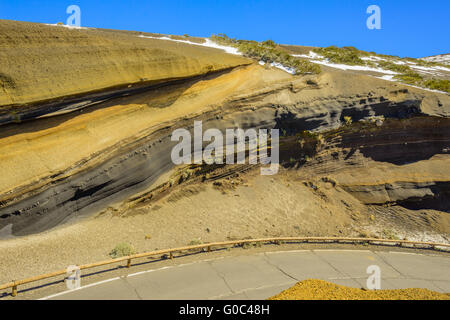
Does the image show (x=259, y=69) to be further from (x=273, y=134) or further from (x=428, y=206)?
(x=428, y=206)

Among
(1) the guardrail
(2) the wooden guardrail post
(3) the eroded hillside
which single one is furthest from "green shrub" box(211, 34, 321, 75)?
(2) the wooden guardrail post

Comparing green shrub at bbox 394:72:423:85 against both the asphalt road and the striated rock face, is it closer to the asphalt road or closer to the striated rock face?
the striated rock face

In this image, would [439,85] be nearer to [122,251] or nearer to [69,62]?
[122,251]

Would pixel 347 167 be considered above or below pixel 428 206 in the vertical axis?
above

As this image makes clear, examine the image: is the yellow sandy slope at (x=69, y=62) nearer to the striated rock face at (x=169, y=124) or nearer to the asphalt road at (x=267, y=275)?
the striated rock face at (x=169, y=124)

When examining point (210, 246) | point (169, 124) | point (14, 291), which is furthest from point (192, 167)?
point (14, 291)

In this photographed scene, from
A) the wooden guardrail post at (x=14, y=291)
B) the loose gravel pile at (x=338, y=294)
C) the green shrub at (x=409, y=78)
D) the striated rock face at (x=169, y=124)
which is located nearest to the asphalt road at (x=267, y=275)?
the wooden guardrail post at (x=14, y=291)
